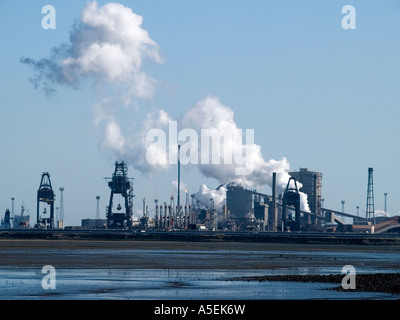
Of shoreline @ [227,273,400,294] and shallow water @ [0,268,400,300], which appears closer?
shallow water @ [0,268,400,300]

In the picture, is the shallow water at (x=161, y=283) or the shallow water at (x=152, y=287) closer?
the shallow water at (x=152, y=287)

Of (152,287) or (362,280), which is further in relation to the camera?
(362,280)

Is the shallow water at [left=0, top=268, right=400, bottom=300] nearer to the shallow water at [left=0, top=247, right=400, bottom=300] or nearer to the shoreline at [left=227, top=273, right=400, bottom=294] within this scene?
the shallow water at [left=0, top=247, right=400, bottom=300]

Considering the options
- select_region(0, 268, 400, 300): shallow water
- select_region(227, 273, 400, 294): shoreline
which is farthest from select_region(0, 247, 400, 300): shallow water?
select_region(227, 273, 400, 294): shoreline

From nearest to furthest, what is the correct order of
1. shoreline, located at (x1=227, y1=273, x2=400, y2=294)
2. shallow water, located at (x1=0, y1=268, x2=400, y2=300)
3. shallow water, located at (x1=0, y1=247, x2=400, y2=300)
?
1. shallow water, located at (x1=0, y1=268, x2=400, y2=300)
2. shallow water, located at (x1=0, y1=247, x2=400, y2=300)
3. shoreline, located at (x1=227, y1=273, x2=400, y2=294)

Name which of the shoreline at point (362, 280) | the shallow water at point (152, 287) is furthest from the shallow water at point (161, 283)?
the shoreline at point (362, 280)

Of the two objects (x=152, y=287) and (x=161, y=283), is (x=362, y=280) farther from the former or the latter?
(x=152, y=287)

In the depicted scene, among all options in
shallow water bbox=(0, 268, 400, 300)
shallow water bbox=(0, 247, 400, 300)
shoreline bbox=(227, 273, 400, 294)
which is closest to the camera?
shallow water bbox=(0, 268, 400, 300)

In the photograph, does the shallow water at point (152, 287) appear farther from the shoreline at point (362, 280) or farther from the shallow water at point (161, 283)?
the shoreline at point (362, 280)

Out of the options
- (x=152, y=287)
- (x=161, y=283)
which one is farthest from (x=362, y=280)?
(x=152, y=287)

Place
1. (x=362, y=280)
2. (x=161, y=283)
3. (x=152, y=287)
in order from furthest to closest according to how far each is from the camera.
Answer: (x=362, y=280), (x=161, y=283), (x=152, y=287)

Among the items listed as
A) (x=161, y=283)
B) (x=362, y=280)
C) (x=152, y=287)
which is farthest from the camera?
(x=362, y=280)
